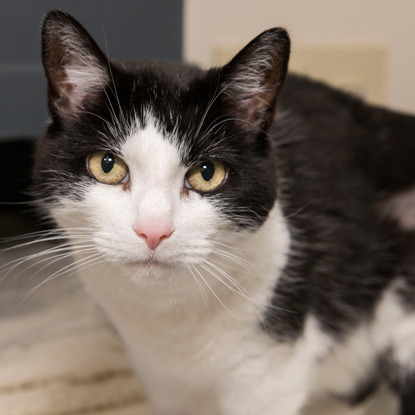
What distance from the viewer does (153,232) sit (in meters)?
0.69

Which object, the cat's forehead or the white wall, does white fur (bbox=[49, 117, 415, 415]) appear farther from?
the white wall

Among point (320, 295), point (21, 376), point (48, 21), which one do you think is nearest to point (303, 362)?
point (320, 295)

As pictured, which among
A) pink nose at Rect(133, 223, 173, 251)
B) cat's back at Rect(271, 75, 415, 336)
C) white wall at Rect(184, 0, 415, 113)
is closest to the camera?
pink nose at Rect(133, 223, 173, 251)

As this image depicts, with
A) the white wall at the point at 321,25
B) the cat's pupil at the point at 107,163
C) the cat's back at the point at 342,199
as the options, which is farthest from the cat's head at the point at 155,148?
the white wall at the point at 321,25

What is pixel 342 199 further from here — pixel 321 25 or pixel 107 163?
pixel 321 25

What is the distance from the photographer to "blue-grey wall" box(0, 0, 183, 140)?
1034 mm

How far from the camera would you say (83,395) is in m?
1.08

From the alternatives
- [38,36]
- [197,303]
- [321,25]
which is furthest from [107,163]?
[321,25]

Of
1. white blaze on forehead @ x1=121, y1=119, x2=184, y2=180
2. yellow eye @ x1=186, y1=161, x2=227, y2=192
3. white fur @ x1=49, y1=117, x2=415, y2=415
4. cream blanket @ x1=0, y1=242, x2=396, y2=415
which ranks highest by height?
white blaze on forehead @ x1=121, y1=119, x2=184, y2=180

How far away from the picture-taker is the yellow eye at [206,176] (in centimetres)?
77

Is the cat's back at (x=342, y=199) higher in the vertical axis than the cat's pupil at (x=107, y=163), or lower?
lower

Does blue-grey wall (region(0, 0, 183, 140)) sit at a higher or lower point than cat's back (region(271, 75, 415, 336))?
higher

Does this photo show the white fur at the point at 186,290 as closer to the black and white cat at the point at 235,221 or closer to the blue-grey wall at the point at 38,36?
the black and white cat at the point at 235,221

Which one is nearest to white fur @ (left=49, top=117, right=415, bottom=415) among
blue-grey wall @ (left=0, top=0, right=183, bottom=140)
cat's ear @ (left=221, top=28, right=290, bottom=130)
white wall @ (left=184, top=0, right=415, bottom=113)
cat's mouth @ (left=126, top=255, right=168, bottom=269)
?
cat's mouth @ (left=126, top=255, right=168, bottom=269)
